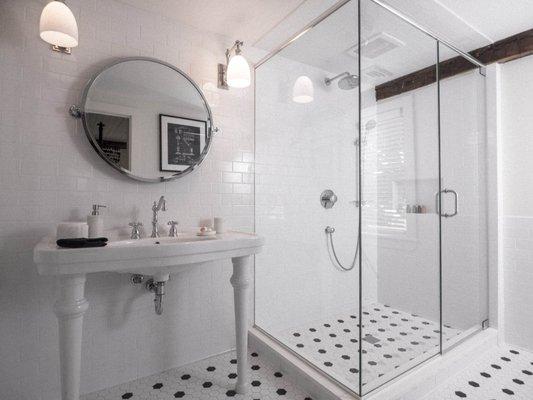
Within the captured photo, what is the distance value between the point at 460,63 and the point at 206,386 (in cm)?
275

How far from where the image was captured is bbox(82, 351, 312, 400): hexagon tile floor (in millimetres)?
1609

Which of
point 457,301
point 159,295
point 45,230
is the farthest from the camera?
point 457,301

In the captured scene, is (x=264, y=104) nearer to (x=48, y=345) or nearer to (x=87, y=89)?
(x=87, y=89)

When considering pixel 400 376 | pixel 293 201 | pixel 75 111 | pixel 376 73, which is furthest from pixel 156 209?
pixel 400 376

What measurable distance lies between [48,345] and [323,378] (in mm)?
1466

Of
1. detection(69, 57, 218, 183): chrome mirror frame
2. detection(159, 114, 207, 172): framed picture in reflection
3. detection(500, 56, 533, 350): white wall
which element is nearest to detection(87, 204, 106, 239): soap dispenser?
detection(69, 57, 218, 183): chrome mirror frame

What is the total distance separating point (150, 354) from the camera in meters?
1.82

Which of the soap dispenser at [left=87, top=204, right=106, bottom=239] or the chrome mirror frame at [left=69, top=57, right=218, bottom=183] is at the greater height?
the chrome mirror frame at [left=69, top=57, right=218, bottom=183]

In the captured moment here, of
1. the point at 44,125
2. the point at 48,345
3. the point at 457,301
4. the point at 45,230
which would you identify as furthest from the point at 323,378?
the point at 44,125

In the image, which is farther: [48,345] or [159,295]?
[159,295]

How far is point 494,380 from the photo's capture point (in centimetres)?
174

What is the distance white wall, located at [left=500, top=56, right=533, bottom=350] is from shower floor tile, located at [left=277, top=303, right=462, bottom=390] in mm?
519

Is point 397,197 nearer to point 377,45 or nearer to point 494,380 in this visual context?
point 377,45

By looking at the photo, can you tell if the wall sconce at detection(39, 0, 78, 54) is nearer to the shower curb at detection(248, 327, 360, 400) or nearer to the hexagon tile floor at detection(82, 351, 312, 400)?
the hexagon tile floor at detection(82, 351, 312, 400)
